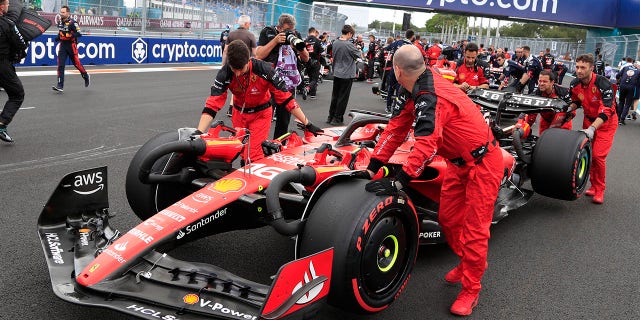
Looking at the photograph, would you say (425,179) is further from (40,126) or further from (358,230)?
(40,126)

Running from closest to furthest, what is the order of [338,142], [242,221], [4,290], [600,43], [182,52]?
[4,290] → [242,221] → [338,142] → [182,52] → [600,43]

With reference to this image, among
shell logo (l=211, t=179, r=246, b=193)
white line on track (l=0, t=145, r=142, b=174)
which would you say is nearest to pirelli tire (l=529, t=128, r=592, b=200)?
shell logo (l=211, t=179, r=246, b=193)

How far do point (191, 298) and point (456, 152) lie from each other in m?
1.99

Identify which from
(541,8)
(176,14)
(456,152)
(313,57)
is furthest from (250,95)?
(541,8)

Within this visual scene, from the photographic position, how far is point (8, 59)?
741cm

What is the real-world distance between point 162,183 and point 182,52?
19.2 m

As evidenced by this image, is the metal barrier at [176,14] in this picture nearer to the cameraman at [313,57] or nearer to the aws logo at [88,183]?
the cameraman at [313,57]

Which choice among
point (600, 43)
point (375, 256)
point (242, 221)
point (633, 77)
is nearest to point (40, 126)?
point (242, 221)

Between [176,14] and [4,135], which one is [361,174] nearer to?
[4,135]

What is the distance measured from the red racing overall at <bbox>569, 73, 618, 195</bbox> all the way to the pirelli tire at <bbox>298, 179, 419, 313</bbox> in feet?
13.2

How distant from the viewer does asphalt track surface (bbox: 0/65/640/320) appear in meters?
3.90

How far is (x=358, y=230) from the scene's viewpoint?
330 cm

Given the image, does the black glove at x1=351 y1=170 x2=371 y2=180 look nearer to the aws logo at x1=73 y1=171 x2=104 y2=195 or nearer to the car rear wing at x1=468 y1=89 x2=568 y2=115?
the aws logo at x1=73 y1=171 x2=104 y2=195

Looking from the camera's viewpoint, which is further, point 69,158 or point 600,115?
point 69,158
